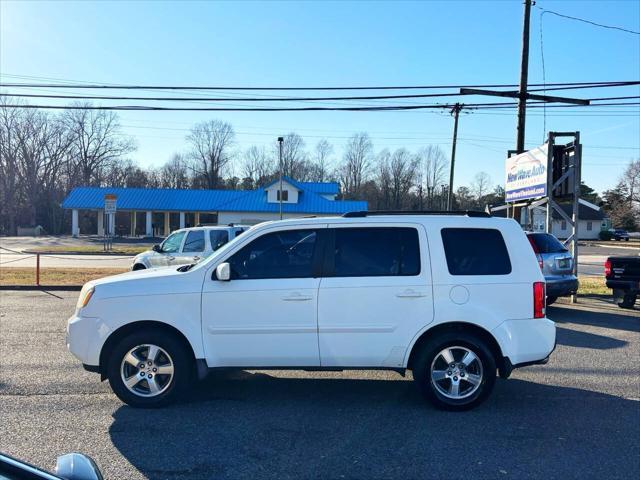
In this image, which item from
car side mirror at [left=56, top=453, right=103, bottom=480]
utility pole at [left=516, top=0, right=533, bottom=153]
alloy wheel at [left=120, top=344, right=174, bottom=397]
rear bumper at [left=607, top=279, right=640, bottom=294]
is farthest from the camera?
utility pole at [left=516, top=0, right=533, bottom=153]

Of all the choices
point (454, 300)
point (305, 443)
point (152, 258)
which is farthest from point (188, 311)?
point (152, 258)

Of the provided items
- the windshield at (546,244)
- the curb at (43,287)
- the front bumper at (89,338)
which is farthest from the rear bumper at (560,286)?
the curb at (43,287)

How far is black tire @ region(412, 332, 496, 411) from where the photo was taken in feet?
16.3

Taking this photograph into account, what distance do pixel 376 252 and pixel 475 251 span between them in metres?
1.01

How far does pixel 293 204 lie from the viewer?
49938 millimetres

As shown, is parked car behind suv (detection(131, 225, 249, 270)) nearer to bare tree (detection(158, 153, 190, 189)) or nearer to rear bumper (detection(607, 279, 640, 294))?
rear bumper (detection(607, 279, 640, 294))

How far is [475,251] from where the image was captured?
5.12 meters

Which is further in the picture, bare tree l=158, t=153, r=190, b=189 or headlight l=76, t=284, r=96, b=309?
bare tree l=158, t=153, r=190, b=189

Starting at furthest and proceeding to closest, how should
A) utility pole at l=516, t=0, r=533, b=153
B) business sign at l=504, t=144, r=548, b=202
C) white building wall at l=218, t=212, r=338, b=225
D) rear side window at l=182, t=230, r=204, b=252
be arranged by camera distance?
white building wall at l=218, t=212, r=338, b=225, utility pole at l=516, t=0, r=533, b=153, business sign at l=504, t=144, r=548, b=202, rear side window at l=182, t=230, r=204, b=252

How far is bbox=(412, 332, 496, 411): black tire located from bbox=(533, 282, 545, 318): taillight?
24.3 inches

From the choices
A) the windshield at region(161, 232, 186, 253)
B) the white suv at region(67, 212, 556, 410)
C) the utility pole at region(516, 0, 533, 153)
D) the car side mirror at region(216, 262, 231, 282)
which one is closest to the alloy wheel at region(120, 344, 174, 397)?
the white suv at region(67, 212, 556, 410)

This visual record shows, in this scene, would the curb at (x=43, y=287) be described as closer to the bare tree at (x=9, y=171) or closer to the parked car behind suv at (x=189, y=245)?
the parked car behind suv at (x=189, y=245)

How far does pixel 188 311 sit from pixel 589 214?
81636mm

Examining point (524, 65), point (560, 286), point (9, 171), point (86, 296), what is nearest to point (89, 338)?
point (86, 296)
